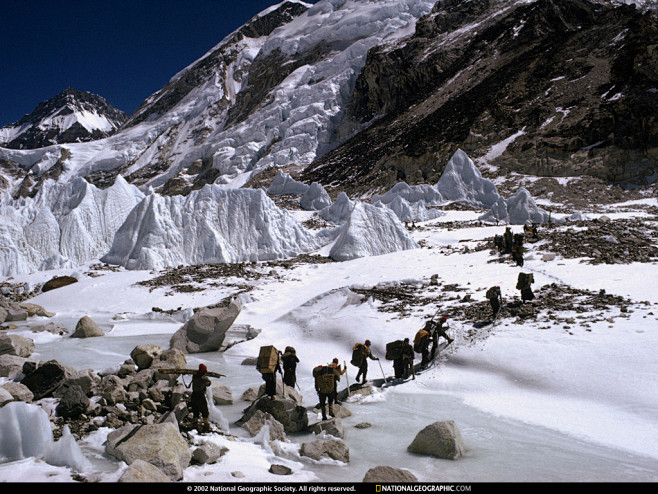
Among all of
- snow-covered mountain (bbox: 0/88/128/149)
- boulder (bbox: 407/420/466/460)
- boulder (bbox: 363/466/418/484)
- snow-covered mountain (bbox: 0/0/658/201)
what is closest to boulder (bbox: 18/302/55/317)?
boulder (bbox: 407/420/466/460)

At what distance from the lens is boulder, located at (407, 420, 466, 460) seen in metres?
5.13

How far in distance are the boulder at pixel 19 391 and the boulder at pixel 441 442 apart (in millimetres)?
5569

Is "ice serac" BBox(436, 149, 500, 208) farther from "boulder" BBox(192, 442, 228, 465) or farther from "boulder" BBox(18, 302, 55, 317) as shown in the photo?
"boulder" BBox(192, 442, 228, 465)

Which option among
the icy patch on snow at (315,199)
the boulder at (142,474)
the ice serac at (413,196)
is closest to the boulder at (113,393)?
the boulder at (142,474)

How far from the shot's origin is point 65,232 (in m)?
24.7

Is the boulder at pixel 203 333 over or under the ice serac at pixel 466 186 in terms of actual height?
under

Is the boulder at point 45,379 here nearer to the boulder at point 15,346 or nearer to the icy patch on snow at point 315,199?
the boulder at point 15,346

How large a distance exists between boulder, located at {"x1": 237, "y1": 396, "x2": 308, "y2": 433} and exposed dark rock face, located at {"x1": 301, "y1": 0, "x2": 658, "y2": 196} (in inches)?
1554

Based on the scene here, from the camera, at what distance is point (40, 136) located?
134500 mm

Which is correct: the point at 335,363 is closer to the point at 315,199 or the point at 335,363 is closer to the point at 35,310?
the point at 35,310

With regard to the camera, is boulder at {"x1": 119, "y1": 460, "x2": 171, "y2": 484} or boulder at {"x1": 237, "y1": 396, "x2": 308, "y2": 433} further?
boulder at {"x1": 237, "y1": 396, "x2": 308, "y2": 433}

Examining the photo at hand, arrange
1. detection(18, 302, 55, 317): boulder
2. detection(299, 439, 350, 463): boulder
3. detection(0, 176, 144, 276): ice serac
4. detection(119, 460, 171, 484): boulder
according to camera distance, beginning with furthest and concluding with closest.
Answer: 1. detection(0, 176, 144, 276): ice serac
2. detection(18, 302, 55, 317): boulder
3. detection(299, 439, 350, 463): boulder
4. detection(119, 460, 171, 484): boulder

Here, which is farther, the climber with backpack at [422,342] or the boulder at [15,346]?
the boulder at [15,346]

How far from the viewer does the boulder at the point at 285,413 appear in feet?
20.4
